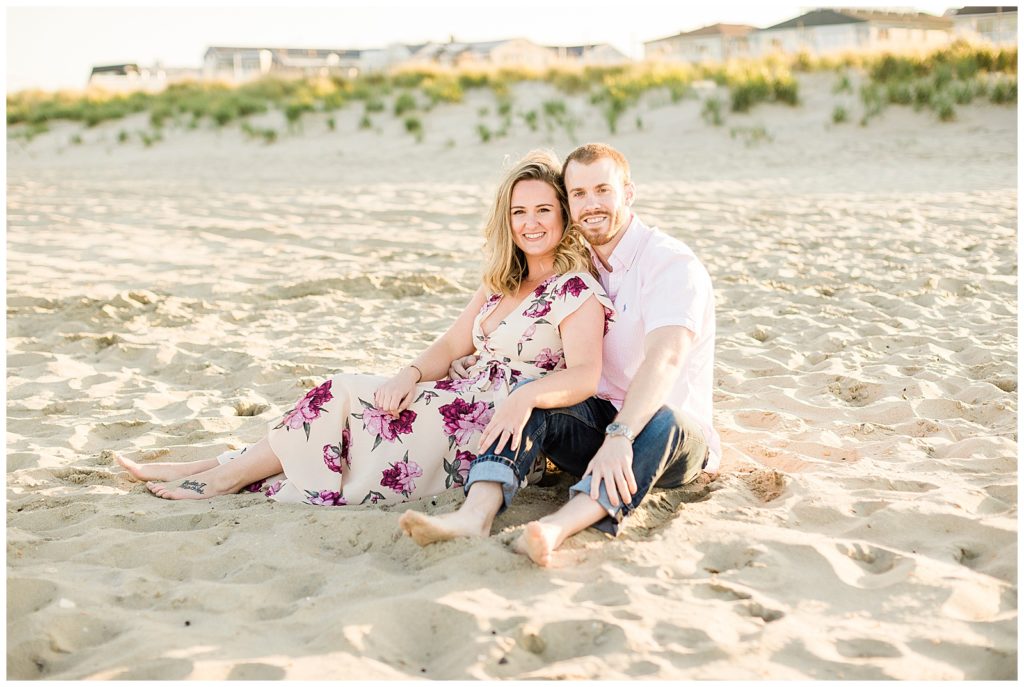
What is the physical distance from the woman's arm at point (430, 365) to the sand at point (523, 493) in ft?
1.19

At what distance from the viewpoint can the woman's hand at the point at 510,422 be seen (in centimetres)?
301

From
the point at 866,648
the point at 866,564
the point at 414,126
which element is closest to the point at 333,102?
the point at 414,126

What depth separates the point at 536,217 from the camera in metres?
3.34

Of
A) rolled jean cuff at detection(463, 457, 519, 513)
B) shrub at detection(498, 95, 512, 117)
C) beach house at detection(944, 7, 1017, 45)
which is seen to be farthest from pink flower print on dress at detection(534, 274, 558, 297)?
beach house at detection(944, 7, 1017, 45)

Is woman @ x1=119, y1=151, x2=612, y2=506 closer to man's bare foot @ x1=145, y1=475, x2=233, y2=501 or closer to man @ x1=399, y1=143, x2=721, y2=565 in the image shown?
man's bare foot @ x1=145, y1=475, x2=233, y2=501

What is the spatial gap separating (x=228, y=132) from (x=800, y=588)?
16.9m

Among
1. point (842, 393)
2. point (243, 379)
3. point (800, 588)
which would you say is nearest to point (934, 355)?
point (842, 393)

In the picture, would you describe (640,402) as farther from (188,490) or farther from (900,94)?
(900,94)

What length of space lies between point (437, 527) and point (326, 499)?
693mm

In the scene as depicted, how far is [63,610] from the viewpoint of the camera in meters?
2.56

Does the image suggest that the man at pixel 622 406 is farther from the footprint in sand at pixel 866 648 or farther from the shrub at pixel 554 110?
the shrub at pixel 554 110

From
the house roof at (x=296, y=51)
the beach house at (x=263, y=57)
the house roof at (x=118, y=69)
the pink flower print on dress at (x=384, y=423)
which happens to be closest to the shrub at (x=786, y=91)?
the pink flower print on dress at (x=384, y=423)

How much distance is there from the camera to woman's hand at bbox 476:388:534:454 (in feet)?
9.88

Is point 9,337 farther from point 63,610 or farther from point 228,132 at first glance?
point 228,132
